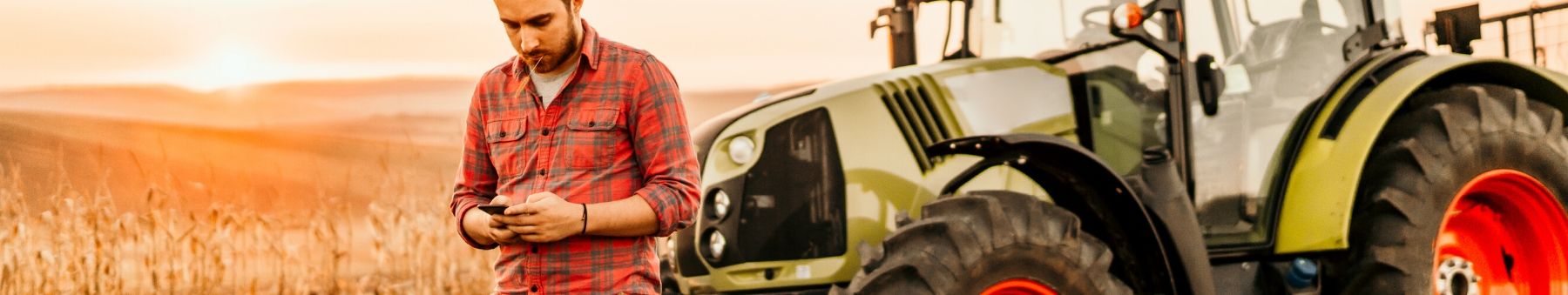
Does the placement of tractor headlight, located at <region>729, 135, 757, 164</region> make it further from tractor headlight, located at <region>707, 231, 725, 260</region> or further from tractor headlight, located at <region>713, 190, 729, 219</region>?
tractor headlight, located at <region>707, 231, 725, 260</region>

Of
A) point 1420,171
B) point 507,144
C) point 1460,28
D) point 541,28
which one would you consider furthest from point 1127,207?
point 1460,28

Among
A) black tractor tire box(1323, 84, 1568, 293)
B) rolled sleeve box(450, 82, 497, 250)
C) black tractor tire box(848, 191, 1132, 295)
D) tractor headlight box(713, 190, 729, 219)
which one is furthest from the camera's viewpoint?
black tractor tire box(1323, 84, 1568, 293)

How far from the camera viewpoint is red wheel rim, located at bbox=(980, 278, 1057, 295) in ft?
11.9

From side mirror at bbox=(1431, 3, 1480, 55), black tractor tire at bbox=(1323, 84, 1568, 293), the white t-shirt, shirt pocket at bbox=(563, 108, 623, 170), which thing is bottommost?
black tractor tire at bbox=(1323, 84, 1568, 293)

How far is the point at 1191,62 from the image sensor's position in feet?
15.4

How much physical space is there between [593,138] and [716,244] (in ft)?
7.27

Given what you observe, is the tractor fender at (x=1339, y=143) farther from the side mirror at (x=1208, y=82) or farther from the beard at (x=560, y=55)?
the beard at (x=560, y=55)

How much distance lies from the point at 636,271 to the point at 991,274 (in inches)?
67.5

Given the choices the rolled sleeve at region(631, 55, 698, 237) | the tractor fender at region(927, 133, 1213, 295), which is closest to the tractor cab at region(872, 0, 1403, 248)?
the tractor fender at region(927, 133, 1213, 295)

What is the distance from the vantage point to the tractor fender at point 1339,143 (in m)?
4.52

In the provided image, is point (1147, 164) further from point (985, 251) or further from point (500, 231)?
point (500, 231)

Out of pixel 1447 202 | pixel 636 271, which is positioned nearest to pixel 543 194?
pixel 636 271

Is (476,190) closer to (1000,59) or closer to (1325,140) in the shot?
(1000,59)

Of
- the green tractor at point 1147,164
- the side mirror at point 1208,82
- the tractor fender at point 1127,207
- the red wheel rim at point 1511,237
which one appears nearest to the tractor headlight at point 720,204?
the green tractor at point 1147,164
